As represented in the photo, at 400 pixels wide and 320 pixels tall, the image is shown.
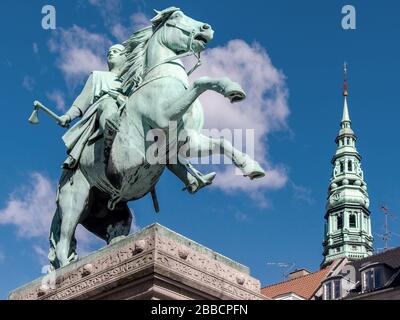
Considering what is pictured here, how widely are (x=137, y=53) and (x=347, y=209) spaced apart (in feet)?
231

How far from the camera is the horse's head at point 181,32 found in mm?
12555

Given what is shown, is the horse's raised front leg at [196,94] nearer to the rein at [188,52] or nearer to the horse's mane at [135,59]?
the rein at [188,52]

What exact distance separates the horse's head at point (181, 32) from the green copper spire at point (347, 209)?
220ft

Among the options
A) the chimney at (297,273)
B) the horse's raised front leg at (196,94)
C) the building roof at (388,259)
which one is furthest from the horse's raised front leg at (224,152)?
the chimney at (297,273)

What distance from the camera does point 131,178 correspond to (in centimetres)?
1198

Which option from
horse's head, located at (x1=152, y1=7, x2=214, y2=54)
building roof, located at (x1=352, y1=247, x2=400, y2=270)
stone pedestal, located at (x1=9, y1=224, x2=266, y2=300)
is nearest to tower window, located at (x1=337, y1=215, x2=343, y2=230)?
building roof, located at (x1=352, y1=247, x2=400, y2=270)

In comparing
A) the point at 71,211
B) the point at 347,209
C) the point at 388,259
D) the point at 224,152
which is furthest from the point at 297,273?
the point at 224,152

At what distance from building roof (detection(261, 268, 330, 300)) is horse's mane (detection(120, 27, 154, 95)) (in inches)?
1805

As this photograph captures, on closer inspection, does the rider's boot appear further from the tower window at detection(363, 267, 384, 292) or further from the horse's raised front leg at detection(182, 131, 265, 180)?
the tower window at detection(363, 267, 384, 292)

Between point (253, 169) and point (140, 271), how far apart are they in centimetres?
203

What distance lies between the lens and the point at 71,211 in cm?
1288

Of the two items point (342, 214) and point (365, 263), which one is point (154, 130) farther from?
point (342, 214)

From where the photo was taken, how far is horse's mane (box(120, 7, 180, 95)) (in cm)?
1294
